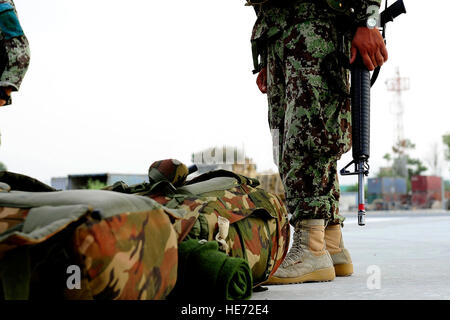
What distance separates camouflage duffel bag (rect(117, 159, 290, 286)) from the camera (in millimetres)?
1494

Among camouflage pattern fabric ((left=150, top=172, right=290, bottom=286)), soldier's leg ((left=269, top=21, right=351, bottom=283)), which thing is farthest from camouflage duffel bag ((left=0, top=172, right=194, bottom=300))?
soldier's leg ((left=269, top=21, right=351, bottom=283))

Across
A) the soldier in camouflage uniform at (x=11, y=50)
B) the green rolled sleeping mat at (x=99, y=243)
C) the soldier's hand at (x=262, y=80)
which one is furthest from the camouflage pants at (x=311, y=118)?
the soldier in camouflage uniform at (x=11, y=50)

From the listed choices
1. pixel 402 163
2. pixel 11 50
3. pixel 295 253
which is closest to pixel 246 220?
pixel 295 253

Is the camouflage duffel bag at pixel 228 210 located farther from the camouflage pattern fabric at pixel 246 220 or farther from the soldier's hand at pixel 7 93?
the soldier's hand at pixel 7 93

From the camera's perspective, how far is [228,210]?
5.25 feet

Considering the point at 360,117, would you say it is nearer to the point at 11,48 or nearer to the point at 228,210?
the point at 228,210

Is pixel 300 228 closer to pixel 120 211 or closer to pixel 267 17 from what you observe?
pixel 267 17

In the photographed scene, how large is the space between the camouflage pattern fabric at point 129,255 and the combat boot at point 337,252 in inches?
50.1

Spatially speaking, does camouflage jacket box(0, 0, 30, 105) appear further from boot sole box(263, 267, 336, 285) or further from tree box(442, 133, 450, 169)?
tree box(442, 133, 450, 169)

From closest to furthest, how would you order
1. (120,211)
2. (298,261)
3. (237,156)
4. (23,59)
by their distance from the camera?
(120,211) < (298,261) < (23,59) < (237,156)

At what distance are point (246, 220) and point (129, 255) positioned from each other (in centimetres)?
65

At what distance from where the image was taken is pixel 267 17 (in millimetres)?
→ 2311
